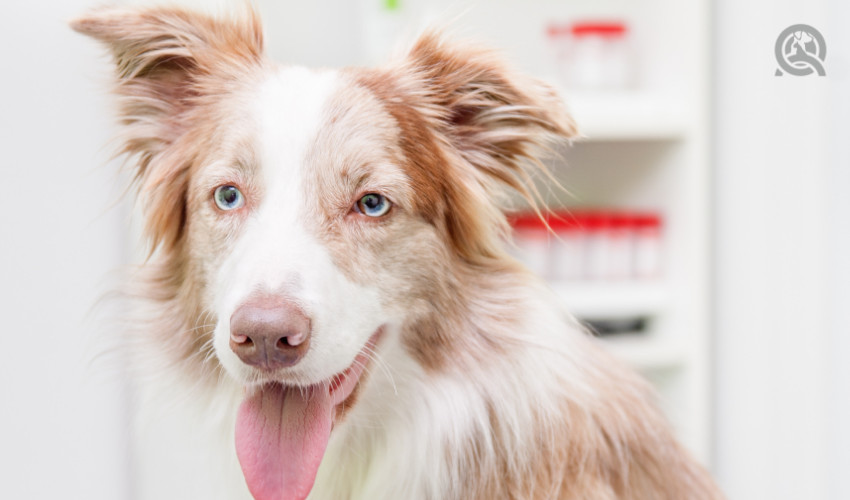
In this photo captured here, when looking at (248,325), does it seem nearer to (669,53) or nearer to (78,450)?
A: (78,450)

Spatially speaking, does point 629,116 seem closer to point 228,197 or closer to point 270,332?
point 228,197

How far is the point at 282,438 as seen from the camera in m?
0.91

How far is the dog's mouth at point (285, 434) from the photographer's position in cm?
89

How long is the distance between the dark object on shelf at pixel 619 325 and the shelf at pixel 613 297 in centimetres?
5

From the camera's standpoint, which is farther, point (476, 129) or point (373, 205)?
point (476, 129)

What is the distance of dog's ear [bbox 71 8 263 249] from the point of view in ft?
3.38

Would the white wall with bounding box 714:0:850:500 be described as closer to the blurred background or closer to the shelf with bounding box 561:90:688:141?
the blurred background

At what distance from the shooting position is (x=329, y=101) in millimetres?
958

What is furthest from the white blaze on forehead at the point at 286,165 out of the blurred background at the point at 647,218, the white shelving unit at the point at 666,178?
the white shelving unit at the point at 666,178

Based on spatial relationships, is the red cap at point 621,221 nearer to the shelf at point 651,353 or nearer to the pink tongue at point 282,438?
the shelf at point 651,353

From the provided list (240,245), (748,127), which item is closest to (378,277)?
(240,245)

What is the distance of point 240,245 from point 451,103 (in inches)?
13.5

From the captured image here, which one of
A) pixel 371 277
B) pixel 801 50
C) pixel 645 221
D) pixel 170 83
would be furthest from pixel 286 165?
pixel 645 221

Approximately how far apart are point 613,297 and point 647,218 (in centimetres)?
21
